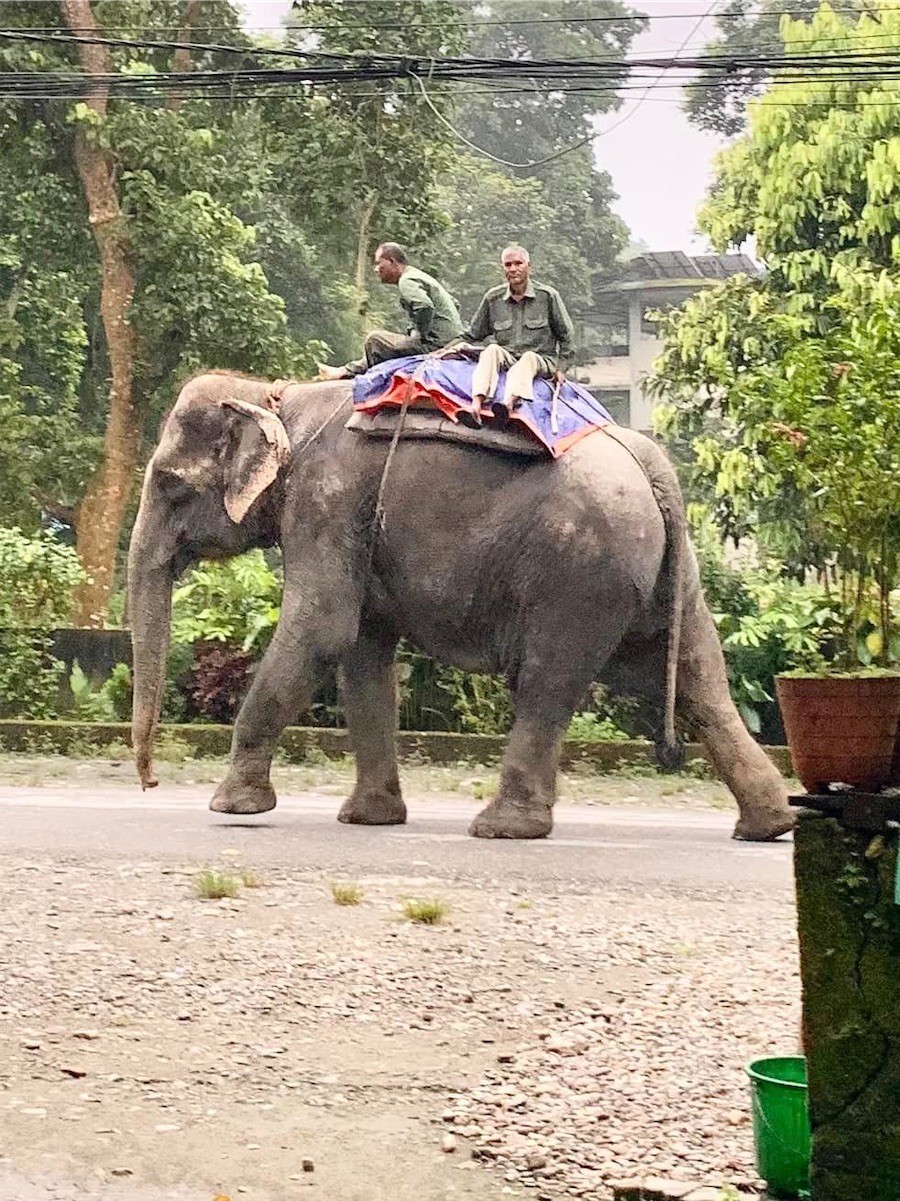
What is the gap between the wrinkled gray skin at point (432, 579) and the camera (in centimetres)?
959

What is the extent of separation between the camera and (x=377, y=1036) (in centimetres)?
575

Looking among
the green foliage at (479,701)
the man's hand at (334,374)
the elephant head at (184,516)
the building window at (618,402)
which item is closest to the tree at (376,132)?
the green foliage at (479,701)

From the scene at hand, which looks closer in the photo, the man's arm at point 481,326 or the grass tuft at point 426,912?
the grass tuft at point 426,912

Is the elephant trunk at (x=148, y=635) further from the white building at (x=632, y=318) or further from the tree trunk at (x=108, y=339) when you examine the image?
the white building at (x=632, y=318)

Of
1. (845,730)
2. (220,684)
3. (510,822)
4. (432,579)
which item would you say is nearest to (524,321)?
(432,579)

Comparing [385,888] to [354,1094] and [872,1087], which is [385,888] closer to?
[354,1094]

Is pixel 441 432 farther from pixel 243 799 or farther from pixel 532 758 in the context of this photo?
pixel 243 799

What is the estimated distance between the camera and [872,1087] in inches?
150

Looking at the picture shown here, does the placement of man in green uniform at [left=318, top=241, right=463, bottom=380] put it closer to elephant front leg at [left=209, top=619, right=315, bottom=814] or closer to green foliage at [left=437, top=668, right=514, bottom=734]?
elephant front leg at [left=209, top=619, right=315, bottom=814]

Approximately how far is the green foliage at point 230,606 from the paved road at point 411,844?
3928mm

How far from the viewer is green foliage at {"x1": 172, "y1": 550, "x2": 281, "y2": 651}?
1522 centimetres

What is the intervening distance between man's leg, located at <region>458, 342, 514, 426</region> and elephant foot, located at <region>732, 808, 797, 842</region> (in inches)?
96.0

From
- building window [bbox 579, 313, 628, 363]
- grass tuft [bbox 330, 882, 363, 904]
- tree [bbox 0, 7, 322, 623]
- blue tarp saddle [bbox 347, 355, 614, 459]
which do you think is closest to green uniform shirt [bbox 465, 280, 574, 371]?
blue tarp saddle [bbox 347, 355, 614, 459]

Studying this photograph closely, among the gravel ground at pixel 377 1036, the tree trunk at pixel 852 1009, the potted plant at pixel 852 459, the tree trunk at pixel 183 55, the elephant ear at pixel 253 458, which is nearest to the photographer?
the tree trunk at pixel 852 1009
